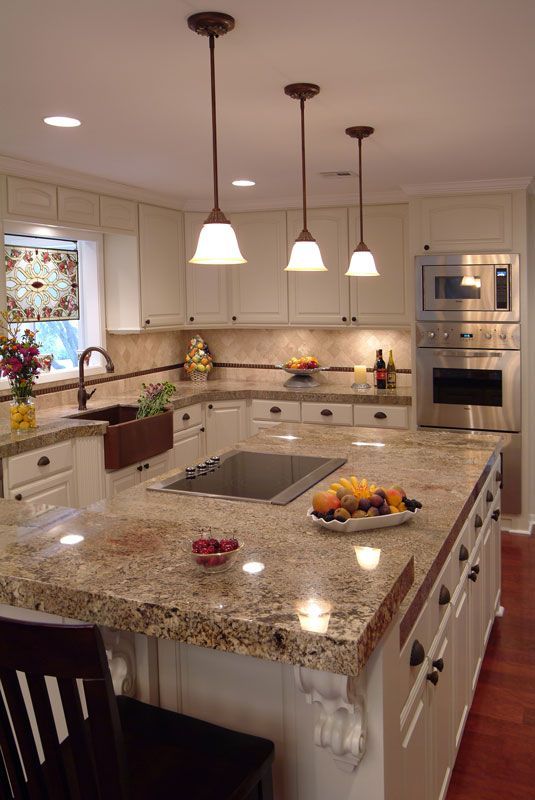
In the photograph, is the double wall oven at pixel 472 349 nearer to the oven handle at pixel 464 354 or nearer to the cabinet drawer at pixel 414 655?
the oven handle at pixel 464 354

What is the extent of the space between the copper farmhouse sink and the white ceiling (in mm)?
1468

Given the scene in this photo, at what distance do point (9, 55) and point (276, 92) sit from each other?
960 mm

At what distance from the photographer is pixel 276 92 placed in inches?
112

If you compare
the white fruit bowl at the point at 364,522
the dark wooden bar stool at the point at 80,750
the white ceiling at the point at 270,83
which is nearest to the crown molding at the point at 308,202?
the white ceiling at the point at 270,83

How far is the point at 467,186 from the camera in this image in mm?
4957

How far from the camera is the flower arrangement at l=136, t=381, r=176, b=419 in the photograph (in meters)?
4.69

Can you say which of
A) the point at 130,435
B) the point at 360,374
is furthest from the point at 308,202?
the point at 130,435

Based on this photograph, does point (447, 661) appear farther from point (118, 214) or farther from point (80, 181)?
point (118, 214)

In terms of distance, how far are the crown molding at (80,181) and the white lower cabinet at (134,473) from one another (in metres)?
1.71

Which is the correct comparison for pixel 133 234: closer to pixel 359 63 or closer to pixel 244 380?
pixel 244 380

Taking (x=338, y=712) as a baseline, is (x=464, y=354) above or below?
above

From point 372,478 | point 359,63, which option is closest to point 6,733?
point 372,478

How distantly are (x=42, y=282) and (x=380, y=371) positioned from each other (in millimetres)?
2488

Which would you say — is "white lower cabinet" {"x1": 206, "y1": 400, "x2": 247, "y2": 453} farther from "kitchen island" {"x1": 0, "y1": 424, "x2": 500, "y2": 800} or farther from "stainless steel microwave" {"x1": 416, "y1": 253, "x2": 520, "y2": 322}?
"kitchen island" {"x1": 0, "y1": 424, "x2": 500, "y2": 800}
